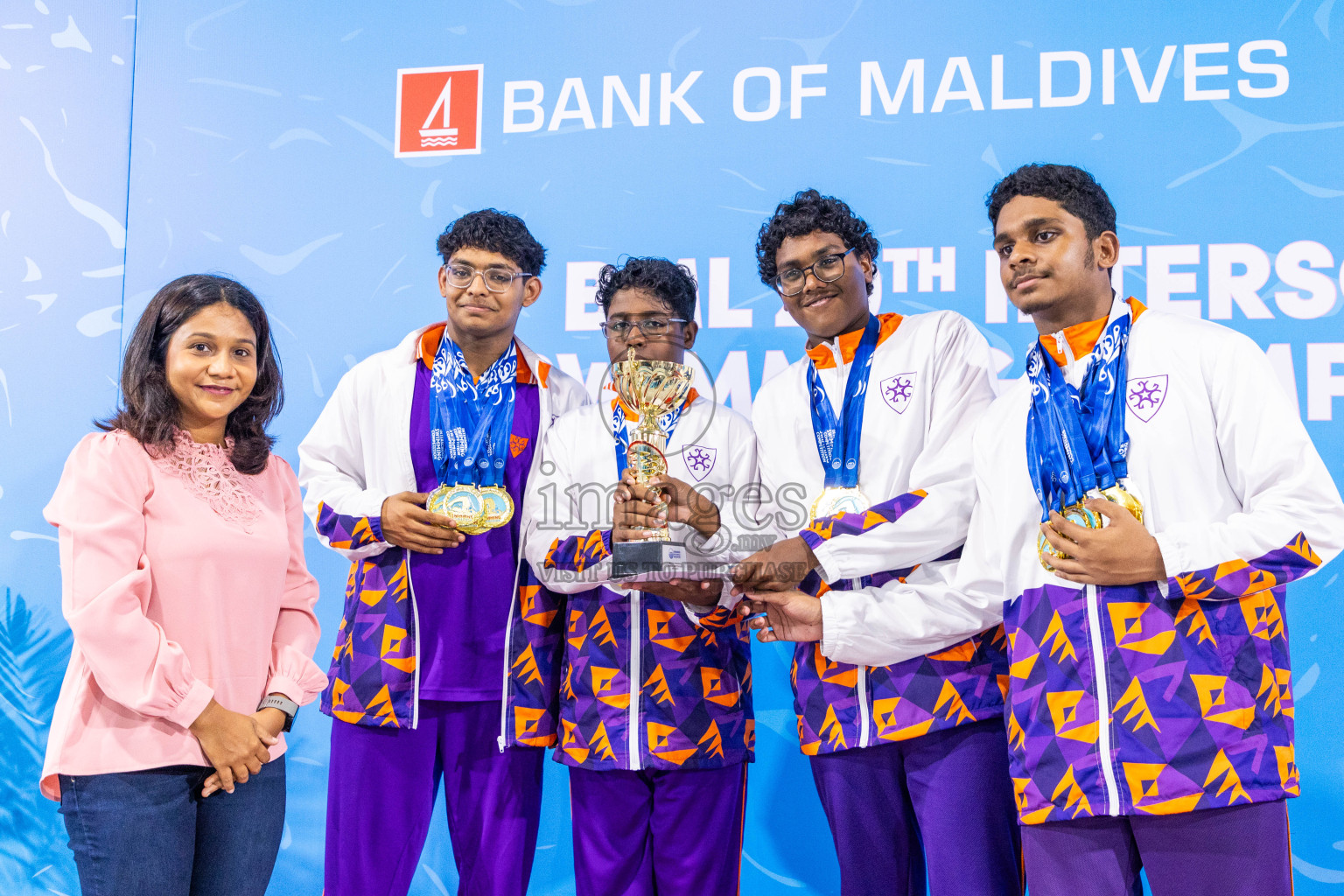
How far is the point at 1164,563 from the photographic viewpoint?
1.93m

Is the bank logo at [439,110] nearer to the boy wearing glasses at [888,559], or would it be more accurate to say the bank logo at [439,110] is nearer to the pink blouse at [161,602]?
the boy wearing glasses at [888,559]

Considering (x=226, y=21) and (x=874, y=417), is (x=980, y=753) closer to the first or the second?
(x=874, y=417)

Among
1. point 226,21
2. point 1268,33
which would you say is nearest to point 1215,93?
point 1268,33

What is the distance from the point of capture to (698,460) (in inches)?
106

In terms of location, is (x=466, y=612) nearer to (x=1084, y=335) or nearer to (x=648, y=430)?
(x=648, y=430)

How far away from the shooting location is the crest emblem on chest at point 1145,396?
207 centimetres

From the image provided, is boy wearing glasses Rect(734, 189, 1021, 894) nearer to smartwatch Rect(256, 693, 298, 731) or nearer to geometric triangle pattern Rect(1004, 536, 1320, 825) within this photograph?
geometric triangle pattern Rect(1004, 536, 1320, 825)

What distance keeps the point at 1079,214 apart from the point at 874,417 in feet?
2.06

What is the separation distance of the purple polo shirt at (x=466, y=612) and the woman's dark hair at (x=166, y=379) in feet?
2.07

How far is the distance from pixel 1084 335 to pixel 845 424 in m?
0.58

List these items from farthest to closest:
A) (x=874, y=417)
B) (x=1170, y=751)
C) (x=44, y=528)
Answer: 1. (x=44, y=528)
2. (x=874, y=417)
3. (x=1170, y=751)

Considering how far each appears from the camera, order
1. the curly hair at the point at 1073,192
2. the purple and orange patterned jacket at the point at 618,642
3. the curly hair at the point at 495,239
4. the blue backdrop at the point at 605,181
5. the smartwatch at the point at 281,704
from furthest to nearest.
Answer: the blue backdrop at the point at 605,181, the curly hair at the point at 495,239, the purple and orange patterned jacket at the point at 618,642, the curly hair at the point at 1073,192, the smartwatch at the point at 281,704

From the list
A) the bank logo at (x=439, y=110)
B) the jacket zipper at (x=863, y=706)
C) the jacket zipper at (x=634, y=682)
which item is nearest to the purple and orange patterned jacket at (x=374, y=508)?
the jacket zipper at (x=634, y=682)

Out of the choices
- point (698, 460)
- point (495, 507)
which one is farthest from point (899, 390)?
point (495, 507)
